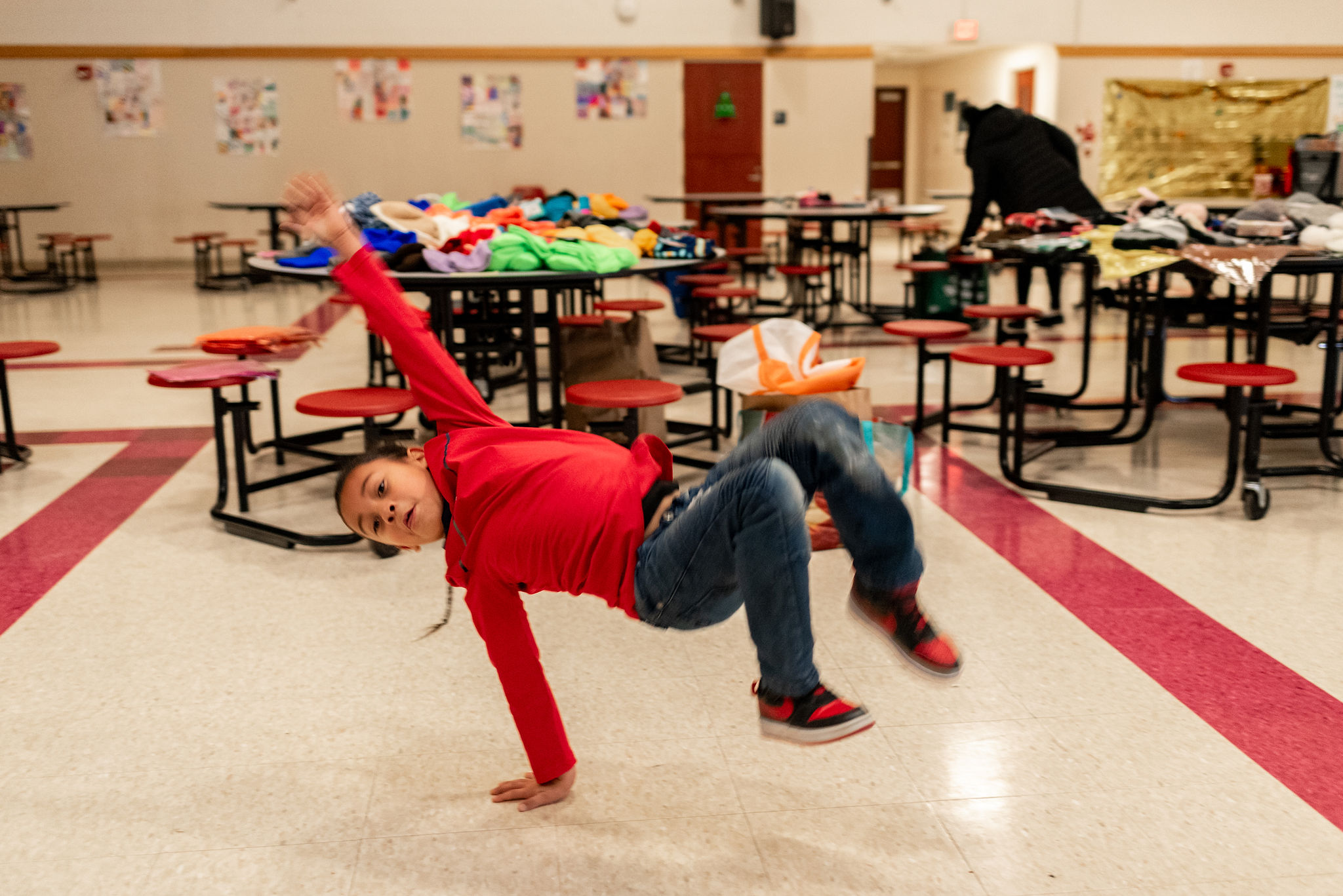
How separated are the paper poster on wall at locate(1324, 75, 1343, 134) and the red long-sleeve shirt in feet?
44.5

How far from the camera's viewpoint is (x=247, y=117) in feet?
39.4

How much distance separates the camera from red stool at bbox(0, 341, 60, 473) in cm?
386

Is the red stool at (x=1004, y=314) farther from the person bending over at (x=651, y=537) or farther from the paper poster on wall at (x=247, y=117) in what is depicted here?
the paper poster on wall at (x=247, y=117)

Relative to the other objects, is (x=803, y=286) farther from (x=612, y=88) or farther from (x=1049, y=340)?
(x=612, y=88)

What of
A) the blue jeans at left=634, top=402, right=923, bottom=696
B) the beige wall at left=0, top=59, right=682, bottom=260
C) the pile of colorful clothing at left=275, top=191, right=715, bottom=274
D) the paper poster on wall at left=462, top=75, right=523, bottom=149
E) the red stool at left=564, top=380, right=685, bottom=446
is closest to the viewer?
the blue jeans at left=634, top=402, right=923, bottom=696

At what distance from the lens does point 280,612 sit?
268cm

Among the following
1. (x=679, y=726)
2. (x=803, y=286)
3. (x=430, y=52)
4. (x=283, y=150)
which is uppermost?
(x=430, y=52)

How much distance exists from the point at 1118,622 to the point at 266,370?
8.16 feet

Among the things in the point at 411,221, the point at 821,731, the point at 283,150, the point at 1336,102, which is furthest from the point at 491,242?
the point at 1336,102

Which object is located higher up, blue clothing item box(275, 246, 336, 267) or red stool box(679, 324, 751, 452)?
blue clothing item box(275, 246, 336, 267)

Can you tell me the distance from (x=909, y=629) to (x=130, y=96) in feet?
41.4

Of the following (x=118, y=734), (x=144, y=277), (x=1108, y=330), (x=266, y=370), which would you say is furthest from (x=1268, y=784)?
(x=144, y=277)

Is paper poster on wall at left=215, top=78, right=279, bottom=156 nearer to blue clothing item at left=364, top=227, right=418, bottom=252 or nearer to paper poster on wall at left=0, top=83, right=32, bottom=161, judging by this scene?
paper poster on wall at left=0, top=83, right=32, bottom=161

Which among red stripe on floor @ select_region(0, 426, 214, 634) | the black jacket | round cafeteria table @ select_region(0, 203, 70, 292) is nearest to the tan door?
the black jacket
